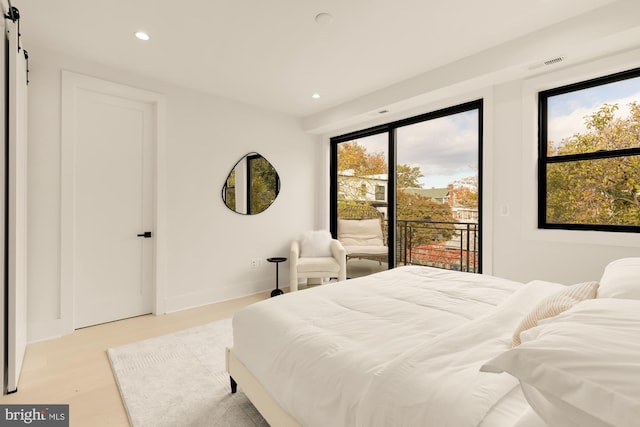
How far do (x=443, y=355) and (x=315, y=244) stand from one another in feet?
10.9

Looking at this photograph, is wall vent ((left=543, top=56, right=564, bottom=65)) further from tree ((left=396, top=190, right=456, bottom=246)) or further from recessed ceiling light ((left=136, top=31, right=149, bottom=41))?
recessed ceiling light ((left=136, top=31, right=149, bottom=41))

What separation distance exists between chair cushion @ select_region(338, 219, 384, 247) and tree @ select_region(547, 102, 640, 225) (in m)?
2.29

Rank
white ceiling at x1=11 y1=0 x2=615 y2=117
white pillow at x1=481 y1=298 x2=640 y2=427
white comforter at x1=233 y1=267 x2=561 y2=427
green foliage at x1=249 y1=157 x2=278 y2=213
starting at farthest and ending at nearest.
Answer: green foliage at x1=249 y1=157 x2=278 y2=213 < white ceiling at x1=11 y1=0 x2=615 y2=117 < white comforter at x1=233 y1=267 x2=561 y2=427 < white pillow at x1=481 y1=298 x2=640 y2=427

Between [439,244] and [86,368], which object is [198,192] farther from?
[439,244]

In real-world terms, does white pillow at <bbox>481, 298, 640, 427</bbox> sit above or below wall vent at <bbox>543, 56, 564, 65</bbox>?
below

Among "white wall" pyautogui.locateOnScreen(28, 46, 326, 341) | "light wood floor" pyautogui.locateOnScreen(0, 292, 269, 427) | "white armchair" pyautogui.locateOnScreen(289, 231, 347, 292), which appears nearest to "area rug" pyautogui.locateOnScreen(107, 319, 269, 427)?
"light wood floor" pyautogui.locateOnScreen(0, 292, 269, 427)

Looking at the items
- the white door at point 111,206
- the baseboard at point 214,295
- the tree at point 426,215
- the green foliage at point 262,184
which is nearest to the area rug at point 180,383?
the baseboard at point 214,295

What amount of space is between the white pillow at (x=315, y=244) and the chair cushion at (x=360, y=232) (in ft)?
1.71

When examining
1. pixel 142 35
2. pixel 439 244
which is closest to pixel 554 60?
pixel 439 244

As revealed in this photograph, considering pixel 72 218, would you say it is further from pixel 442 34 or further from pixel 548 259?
pixel 548 259

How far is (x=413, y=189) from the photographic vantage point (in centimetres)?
427

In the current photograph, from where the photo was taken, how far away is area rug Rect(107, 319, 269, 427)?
1.73 meters

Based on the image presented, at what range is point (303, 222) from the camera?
15.9 feet

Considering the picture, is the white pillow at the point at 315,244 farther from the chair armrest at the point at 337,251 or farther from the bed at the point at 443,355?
the bed at the point at 443,355
